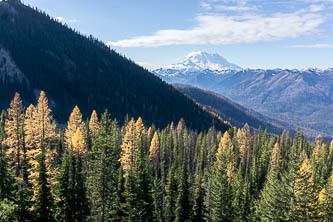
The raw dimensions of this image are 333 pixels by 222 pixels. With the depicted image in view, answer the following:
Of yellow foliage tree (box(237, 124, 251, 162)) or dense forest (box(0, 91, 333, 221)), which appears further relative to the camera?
yellow foliage tree (box(237, 124, 251, 162))

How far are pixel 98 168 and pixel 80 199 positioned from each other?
8632 millimetres

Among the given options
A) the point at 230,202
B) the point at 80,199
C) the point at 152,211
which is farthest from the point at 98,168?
the point at 230,202

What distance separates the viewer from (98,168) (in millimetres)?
45094

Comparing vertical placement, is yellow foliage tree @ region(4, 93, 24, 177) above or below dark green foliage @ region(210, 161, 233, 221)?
above

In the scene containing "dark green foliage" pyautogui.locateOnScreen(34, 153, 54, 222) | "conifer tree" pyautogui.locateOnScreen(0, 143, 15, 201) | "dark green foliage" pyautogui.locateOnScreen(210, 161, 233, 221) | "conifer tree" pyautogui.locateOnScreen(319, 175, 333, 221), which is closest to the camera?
"conifer tree" pyautogui.locateOnScreen(0, 143, 15, 201)

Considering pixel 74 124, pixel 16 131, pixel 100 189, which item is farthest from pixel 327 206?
pixel 74 124

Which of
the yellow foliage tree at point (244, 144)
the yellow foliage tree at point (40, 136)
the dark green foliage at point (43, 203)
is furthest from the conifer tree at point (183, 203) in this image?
the yellow foliage tree at point (244, 144)

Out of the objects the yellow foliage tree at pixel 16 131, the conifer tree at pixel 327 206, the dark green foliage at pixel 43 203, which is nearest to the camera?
the dark green foliage at pixel 43 203

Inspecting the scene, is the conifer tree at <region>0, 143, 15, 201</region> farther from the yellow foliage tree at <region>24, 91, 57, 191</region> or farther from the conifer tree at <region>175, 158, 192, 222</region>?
the conifer tree at <region>175, 158, 192, 222</region>

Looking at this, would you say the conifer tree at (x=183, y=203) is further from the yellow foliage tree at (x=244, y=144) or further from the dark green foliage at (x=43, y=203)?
the yellow foliage tree at (x=244, y=144)

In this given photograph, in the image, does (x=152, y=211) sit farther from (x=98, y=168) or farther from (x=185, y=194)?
(x=98, y=168)

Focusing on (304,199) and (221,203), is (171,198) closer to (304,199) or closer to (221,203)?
(221,203)

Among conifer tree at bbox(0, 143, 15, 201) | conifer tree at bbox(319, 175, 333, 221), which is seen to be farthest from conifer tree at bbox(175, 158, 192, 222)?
conifer tree at bbox(0, 143, 15, 201)

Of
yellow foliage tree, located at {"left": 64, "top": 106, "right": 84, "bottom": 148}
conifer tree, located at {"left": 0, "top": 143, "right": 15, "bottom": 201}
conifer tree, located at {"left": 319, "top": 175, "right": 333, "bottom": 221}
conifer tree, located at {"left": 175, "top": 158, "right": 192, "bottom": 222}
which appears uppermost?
yellow foliage tree, located at {"left": 64, "top": 106, "right": 84, "bottom": 148}
